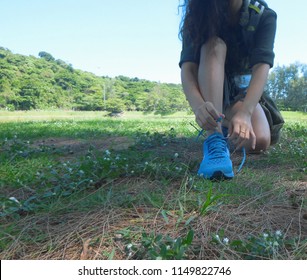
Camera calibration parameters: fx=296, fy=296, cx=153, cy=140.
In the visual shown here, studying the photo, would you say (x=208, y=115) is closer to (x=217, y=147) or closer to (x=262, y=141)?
(x=217, y=147)

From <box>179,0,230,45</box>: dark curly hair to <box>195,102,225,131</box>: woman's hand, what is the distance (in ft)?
2.11

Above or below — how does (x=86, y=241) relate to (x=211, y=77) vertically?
below

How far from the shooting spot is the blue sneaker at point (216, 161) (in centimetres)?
169

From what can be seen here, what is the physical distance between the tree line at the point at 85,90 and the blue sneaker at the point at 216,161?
38395 millimetres

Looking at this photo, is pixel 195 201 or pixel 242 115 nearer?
pixel 195 201

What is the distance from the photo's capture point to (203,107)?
1.75m

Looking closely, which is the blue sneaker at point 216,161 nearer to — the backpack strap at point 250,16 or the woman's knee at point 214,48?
the woman's knee at point 214,48

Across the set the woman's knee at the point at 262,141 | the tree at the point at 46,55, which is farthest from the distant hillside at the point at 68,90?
the woman's knee at the point at 262,141

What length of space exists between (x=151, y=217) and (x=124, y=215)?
12 cm

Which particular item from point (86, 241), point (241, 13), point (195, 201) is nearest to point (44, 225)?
point (86, 241)

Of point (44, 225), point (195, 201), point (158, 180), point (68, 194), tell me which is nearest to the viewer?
point (44, 225)

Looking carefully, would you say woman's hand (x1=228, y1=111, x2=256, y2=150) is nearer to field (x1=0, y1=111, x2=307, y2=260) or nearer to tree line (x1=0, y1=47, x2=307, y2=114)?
field (x1=0, y1=111, x2=307, y2=260)
